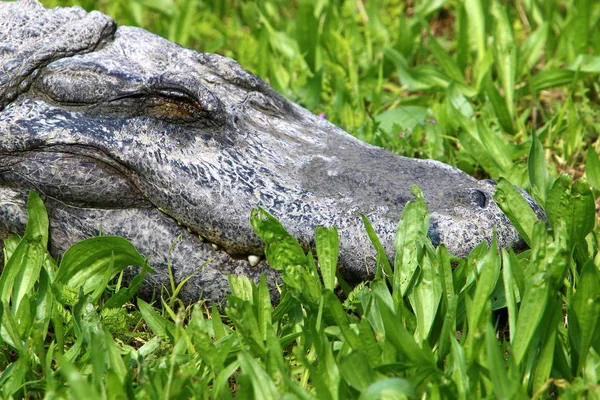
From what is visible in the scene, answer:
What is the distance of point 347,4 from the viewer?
497cm

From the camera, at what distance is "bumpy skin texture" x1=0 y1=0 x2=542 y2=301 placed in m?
2.57

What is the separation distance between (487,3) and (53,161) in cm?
311

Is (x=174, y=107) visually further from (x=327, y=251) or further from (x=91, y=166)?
(x=327, y=251)

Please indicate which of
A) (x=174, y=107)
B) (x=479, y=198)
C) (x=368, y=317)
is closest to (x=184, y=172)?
(x=174, y=107)

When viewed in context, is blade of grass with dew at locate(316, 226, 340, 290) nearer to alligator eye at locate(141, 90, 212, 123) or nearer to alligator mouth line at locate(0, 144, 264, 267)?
alligator mouth line at locate(0, 144, 264, 267)

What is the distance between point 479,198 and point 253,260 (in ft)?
2.52

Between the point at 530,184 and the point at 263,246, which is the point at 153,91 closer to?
the point at 263,246

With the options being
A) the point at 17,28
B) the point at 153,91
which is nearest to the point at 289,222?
the point at 153,91

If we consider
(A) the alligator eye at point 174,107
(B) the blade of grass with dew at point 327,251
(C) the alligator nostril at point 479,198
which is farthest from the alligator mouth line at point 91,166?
(C) the alligator nostril at point 479,198

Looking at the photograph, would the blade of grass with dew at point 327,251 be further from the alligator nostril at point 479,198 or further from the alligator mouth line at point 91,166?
the alligator nostril at point 479,198

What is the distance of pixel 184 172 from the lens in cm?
268

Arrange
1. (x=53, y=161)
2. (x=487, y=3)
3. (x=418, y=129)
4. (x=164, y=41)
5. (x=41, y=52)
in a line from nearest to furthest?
(x=53, y=161) → (x=41, y=52) → (x=164, y=41) → (x=418, y=129) → (x=487, y=3)

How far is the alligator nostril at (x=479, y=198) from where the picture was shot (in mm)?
2561

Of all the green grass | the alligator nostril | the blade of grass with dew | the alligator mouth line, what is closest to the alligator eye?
the alligator mouth line
